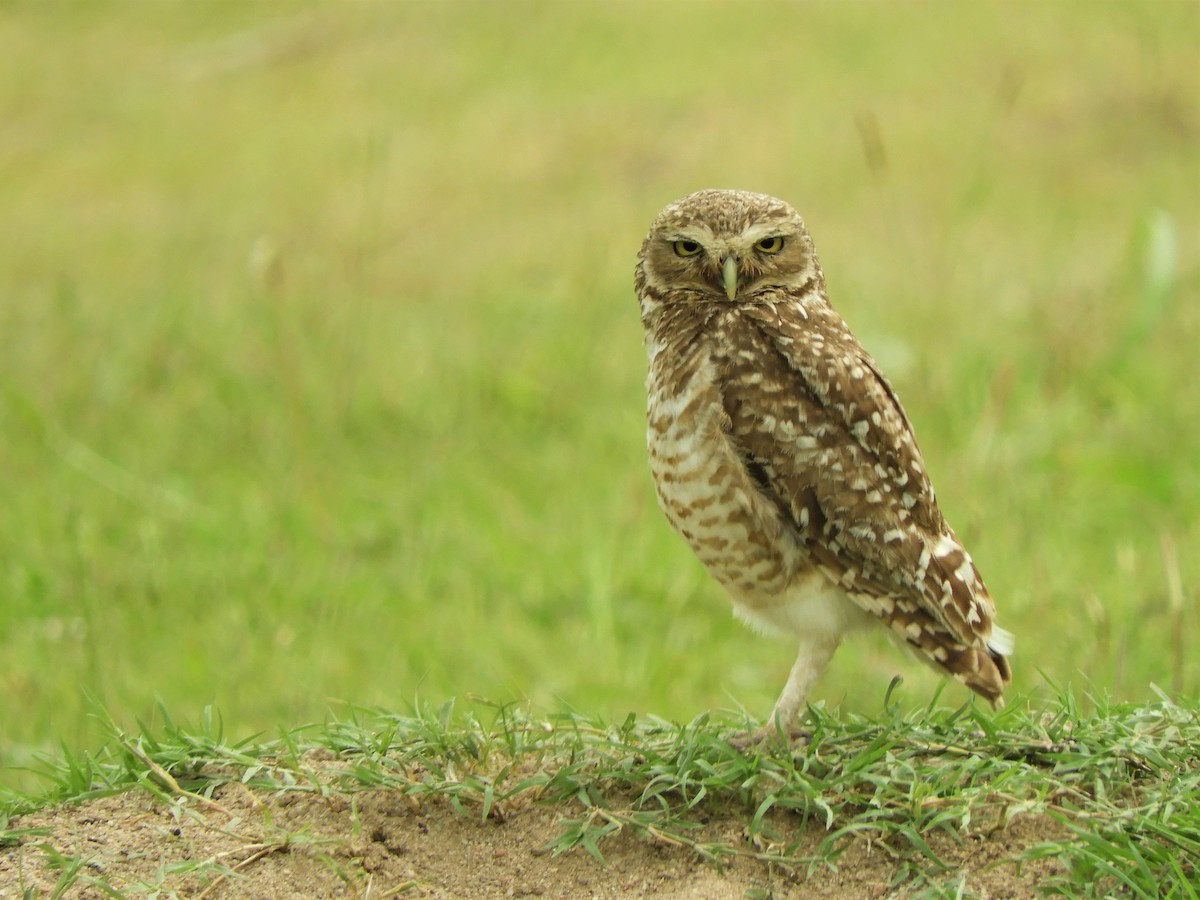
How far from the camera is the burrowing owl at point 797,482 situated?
10.1ft

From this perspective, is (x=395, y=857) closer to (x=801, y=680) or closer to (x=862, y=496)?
(x=801, y=680)

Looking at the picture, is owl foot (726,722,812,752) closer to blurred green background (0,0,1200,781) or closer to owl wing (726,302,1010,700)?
owl wing (726,302,1010,700)

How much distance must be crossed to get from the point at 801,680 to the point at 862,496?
41cm

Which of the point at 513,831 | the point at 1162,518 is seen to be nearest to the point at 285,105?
the point at 1162,518

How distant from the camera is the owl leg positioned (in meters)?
2.99

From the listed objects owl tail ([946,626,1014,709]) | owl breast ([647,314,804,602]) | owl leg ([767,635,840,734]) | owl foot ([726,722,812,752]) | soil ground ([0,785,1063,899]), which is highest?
owl breast ([647,314,804,602])

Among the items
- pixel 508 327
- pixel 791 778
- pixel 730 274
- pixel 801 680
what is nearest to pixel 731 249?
pixel 730 274

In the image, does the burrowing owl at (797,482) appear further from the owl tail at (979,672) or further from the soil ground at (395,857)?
the soil ground at (395,857)

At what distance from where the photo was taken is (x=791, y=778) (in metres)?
2.75

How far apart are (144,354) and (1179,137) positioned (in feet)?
21.0

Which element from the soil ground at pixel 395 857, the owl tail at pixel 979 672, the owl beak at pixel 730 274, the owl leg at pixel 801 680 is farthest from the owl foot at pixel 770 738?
the owl beak at pixel 730 274

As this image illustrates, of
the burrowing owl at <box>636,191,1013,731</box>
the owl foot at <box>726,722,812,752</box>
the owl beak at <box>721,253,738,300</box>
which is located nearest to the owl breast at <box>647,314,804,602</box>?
the burrowing owl at <box>636,191,1013,731</box>

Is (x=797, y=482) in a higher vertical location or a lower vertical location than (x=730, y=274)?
lower

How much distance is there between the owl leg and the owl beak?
776mm
